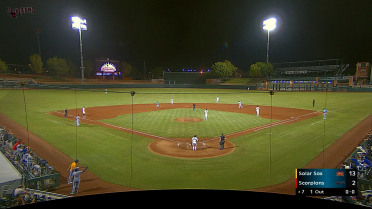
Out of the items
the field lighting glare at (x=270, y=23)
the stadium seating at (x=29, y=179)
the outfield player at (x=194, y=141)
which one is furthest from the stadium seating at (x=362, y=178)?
the field lighting glare at (x=270, y=23)

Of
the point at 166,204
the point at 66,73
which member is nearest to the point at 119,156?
the point at 166,204

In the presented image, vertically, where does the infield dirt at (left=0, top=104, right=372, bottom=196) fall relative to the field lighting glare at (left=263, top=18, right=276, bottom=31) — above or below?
below

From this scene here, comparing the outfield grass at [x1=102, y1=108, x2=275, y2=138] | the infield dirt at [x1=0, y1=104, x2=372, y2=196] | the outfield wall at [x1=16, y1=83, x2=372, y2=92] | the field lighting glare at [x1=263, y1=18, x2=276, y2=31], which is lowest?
the infield dirt at [x1=0, y1=104, x2=372, y2=196]

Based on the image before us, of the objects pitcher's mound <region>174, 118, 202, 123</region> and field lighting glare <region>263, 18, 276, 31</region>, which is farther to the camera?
field lighting glare <region>263, 18, 276, 31</region>

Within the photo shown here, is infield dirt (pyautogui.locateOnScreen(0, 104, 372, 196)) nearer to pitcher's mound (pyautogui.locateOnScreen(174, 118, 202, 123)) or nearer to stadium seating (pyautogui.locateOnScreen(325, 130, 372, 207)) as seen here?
stadium seating (pyautogui.locateOnScreen(325, 130, 372, 207))

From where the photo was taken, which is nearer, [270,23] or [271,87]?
[270,23]

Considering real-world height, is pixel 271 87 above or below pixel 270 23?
below

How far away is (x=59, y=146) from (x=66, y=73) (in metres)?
75.2

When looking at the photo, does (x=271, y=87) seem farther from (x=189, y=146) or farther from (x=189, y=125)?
(x=189, y=146)

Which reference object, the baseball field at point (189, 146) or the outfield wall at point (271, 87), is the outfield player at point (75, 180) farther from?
the outfield wall at point (271, 87)
